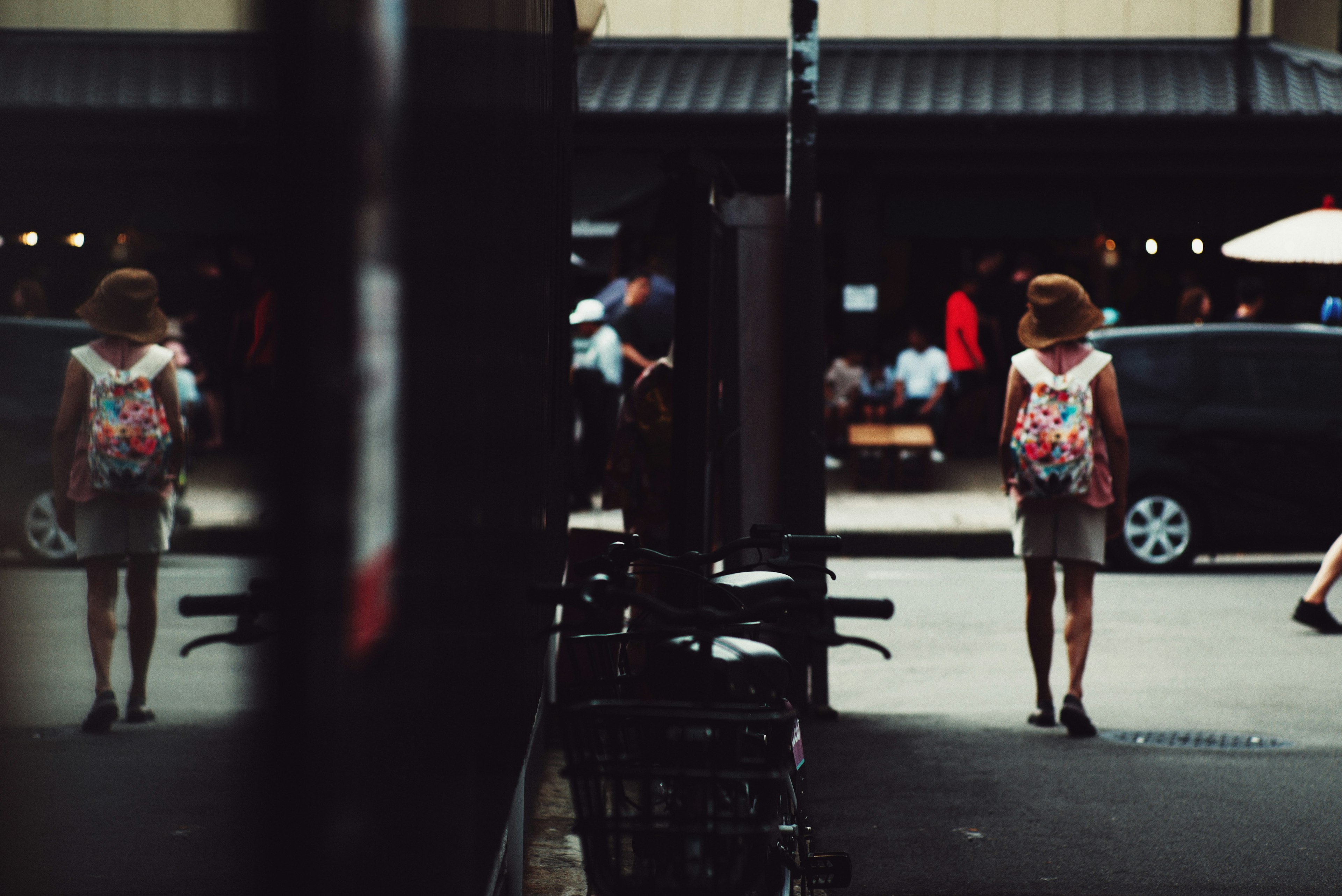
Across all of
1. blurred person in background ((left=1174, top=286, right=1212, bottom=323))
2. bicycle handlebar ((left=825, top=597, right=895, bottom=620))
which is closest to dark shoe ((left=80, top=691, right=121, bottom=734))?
bicycle handlebar ((left=825, top=597, right=895, bottom=620))

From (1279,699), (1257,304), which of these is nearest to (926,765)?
(1279,699)

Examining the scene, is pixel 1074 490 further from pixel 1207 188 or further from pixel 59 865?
pixel 1207 188

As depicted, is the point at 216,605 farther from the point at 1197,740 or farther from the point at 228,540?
the point at 1197,740

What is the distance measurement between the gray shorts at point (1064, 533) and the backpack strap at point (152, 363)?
5.46m

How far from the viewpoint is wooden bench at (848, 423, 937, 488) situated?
16.1m

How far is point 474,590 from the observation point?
7.67 ft

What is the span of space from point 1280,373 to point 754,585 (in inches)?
379

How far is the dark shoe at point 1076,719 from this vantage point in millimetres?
6535

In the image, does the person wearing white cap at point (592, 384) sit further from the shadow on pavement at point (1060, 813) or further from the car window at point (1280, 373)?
the shadow on pavement at point (1060, 813)

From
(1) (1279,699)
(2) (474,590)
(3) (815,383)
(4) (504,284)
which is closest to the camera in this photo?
(2) (474,590)

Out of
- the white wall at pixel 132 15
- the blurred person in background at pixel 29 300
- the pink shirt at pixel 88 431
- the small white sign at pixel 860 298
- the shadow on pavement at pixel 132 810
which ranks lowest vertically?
the shadow on pavement at pixel 132 810

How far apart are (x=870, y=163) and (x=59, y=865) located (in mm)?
18032

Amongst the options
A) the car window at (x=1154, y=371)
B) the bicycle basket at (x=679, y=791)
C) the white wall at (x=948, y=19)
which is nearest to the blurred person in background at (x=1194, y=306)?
the car window at (x=1154, y=371)

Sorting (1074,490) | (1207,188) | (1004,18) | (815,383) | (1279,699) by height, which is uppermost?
(1004,18)
